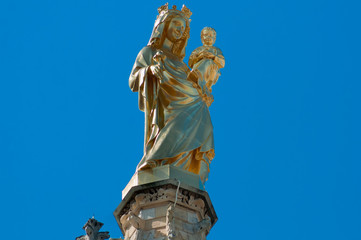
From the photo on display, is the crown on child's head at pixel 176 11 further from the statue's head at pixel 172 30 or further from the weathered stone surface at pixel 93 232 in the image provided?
the weathered stone surface at pixel 93 232

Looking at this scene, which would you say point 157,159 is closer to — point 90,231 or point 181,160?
point 181,160

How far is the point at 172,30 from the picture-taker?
1966 cm

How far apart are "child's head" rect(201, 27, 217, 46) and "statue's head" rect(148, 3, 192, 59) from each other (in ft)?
2.51

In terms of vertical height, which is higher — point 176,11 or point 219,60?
point 176,11

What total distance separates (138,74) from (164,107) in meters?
1.02

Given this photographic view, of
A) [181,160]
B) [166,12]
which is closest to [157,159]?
[181,160]

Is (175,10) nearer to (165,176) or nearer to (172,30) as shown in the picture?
(172,30)

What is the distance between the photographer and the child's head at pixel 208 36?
2047 centimetres

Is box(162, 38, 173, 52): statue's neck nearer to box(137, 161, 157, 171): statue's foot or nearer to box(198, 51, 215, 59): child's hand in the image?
box(198, 51, 215, 59): child's hand

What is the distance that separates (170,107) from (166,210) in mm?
2856

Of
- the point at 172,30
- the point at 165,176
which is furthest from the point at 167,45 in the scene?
the point at 165,176

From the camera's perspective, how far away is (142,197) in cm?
1653

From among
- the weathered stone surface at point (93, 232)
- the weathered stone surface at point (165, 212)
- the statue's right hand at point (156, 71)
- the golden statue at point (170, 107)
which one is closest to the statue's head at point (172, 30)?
the golden statue at point (170, 107)

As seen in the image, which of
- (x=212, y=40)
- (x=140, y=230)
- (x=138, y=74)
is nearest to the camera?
(x=140, y=230)
